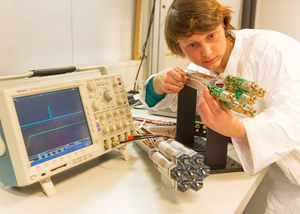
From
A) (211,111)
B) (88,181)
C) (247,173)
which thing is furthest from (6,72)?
(247,173)

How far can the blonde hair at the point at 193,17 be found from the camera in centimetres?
87

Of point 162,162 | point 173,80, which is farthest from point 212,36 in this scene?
point 162,162

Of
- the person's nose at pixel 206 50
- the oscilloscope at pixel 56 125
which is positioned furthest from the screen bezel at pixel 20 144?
the person's nose at pixel 206 50

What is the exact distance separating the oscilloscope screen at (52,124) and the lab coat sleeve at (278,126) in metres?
0.41

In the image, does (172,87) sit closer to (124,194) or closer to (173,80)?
(173,80)

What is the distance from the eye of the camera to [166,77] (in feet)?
3.26

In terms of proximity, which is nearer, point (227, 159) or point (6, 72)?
point (227, 159)

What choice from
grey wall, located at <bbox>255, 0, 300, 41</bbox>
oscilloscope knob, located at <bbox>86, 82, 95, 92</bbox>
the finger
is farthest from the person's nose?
grey wall, located at <bbox>255, 0, 300, 41</bbox>

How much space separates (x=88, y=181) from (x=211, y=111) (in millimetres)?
344

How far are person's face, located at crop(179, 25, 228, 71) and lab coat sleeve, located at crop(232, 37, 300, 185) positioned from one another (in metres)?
0.17

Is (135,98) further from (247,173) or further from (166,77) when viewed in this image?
(247,173)

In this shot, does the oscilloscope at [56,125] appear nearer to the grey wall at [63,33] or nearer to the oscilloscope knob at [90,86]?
the oscilloscope knob at [90,86]

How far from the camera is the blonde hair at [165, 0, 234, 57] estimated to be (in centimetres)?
87

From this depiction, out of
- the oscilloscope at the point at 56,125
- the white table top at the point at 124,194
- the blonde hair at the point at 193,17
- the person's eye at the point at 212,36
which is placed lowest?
the white table top at the point at 124,194
